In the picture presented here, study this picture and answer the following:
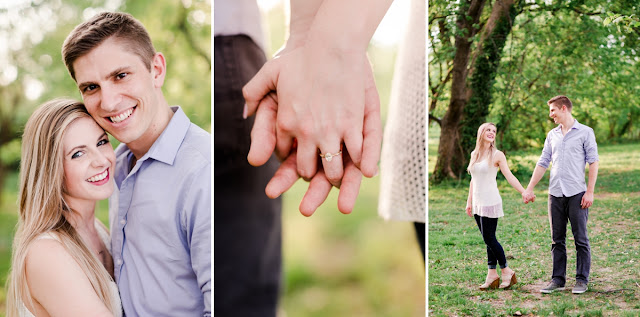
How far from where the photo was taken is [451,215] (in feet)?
9.62

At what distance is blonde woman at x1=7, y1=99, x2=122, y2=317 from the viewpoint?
241cm

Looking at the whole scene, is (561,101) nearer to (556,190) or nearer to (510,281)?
(556,190)

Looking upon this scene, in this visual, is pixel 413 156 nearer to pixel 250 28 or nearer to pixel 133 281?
pixel 250 28

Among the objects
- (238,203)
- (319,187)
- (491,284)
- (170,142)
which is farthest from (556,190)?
(170,142)

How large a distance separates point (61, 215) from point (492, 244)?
86.8 inches

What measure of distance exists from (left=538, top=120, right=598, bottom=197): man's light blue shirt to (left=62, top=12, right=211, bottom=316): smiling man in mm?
1817

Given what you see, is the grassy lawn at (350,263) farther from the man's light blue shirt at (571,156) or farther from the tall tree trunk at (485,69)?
the man's light blue shirt at (571,156)

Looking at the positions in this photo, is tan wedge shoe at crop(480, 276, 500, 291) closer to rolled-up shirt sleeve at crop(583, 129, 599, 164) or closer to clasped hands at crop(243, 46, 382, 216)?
rolled-up shirt sleeve at crop(583, 129, 599, 164)

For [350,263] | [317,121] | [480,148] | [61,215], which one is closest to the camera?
[317,121]

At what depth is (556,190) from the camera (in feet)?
9.07

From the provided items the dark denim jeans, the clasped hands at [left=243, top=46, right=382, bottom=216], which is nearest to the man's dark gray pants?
the clasped hands at [left=243, top=46, right=382, bottom=216]

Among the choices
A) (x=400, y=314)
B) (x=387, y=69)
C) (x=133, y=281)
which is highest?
(x=387, y=69)

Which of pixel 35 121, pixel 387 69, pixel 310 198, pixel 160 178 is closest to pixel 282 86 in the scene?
pixel 310 198

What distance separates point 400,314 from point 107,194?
1909 millimetres
